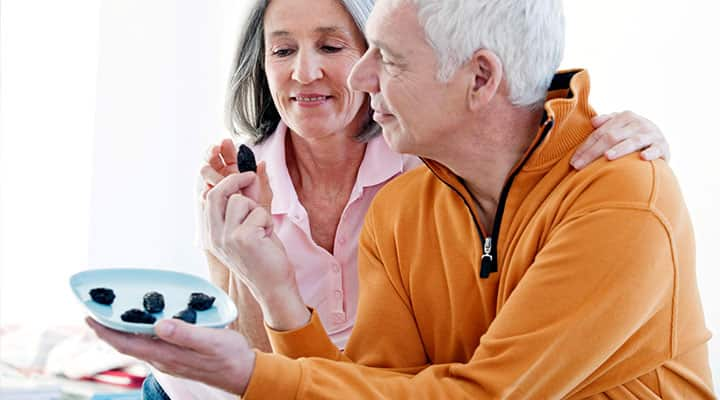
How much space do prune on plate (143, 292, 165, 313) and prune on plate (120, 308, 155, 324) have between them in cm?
7

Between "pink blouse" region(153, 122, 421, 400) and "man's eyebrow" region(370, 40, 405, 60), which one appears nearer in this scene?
"man's eyebrow" region(370, 40, 405, 60)

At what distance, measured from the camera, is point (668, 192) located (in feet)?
4.56

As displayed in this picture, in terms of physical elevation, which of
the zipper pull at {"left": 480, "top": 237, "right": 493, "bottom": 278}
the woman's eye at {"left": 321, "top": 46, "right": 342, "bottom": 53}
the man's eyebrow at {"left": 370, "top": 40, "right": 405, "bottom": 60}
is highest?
the man's eyebrow at {"left": 370, "top": 40, "right": 405, "bottom": 60}

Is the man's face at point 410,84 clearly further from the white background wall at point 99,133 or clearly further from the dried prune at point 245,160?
the white background wall at point 99,133

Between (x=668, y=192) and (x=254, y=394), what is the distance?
0.67 metres

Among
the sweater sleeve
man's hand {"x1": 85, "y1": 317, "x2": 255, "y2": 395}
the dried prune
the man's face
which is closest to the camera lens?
man's hand {"x1": 85, "y1": 317, "x2": 255, "y2": 395}

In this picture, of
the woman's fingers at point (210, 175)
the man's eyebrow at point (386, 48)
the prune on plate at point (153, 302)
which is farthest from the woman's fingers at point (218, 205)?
the man's eyebrow at point (386, 48)

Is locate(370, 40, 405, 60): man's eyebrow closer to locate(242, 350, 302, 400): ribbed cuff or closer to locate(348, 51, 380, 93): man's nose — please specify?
locate(348, 51, 380, 93): man's nose

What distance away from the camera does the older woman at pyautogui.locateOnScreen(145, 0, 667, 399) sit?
1.99 meters

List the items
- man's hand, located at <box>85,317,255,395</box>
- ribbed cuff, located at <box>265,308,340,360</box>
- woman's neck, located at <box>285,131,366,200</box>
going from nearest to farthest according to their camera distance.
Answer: man's hand, located at <box>85,317,255,395</box>, ribbed cuff, located at <box>265,308,340,360</box>, woman's neck, located at <box>285,131,366,200</box>

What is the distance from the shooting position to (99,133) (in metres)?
3.88

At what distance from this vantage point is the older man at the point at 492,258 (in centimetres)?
137

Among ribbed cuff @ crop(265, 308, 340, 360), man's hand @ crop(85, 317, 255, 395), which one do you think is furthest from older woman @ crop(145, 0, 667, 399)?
man's hand @ crop(85, 317, 255, 395)

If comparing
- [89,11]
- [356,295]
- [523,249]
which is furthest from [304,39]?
[89,11]
